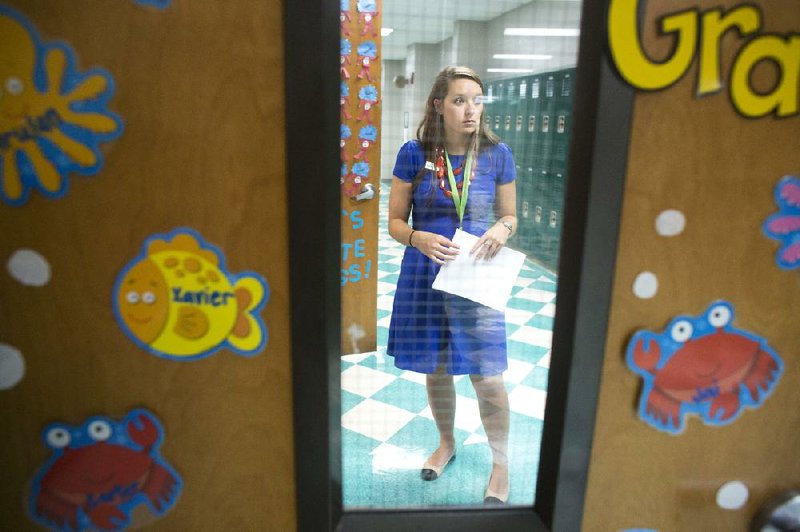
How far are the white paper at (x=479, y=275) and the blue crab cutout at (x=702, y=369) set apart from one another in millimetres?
397

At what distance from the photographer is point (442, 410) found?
1.90 metres

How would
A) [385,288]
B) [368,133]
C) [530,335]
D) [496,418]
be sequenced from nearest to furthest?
[496,418]
[368,133]
[530,335]
[385,288]

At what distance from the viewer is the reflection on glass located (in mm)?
1247

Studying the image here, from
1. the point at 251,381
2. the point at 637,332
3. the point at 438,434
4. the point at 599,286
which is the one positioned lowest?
the point at 438,434

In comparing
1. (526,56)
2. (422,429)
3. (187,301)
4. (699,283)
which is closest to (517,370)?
(422,429)

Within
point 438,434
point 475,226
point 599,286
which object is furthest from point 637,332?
point 438,434

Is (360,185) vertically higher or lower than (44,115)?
lower

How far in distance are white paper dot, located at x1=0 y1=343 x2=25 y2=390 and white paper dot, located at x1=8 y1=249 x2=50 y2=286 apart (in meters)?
0.16

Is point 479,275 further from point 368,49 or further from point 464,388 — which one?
point 368,49

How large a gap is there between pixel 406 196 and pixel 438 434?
40.2 inches

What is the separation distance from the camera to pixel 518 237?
149 cm

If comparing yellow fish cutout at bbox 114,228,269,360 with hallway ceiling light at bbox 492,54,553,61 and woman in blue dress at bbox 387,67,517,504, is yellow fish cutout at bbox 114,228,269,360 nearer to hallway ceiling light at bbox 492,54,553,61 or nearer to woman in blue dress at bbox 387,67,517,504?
woman in blue dress at bbox 387,67,517,504

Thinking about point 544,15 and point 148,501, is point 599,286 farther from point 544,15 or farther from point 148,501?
point 148,501

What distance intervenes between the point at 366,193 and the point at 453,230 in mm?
1356
